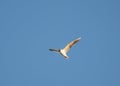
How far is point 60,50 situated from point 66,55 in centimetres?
72

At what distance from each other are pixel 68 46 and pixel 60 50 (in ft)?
2.54

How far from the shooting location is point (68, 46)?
1187cm

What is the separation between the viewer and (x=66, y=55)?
1166 cm

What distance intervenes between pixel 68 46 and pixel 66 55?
801 millimetres

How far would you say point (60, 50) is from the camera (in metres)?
12.0
